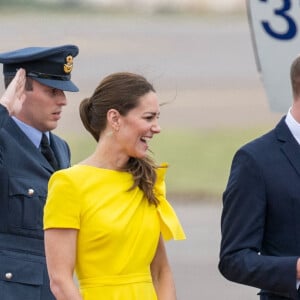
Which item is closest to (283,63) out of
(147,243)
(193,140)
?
→ (147,243)

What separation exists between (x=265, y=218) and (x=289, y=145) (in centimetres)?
26

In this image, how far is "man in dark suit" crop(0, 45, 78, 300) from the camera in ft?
17.7

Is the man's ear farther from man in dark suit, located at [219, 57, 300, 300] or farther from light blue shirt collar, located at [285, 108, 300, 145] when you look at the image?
light blue shirt collar, located at [285, 108, 300, 145]

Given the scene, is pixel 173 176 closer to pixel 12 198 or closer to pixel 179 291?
pixel 179 291

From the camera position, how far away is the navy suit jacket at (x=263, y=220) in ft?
16.0

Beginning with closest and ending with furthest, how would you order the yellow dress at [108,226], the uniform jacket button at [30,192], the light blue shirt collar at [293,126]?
1. the yellow dress at [108,226]
2. the light blue shirt collar at [293,126]
3. the uniform jacket button at [30,192]

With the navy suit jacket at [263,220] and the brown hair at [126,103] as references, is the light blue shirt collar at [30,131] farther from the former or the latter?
the navy suit jacket at [263,220]

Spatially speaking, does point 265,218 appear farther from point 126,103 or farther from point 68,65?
point 68,65

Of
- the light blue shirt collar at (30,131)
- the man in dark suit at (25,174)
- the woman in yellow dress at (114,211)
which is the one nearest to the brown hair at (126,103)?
the woman in yellow dress at (114,211)

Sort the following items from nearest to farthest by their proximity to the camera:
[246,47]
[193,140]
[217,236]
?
[217,236] → [193,140] → [246,47]

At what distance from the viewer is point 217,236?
1320 centimetres

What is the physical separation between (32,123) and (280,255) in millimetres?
1082

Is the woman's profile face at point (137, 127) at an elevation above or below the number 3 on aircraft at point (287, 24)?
below

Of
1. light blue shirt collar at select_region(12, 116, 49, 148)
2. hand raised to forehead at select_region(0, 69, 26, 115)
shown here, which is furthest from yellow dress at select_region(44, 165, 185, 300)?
light blue shirt collar at select_region(12, 116, 49, 148)
